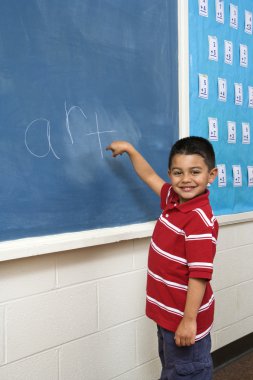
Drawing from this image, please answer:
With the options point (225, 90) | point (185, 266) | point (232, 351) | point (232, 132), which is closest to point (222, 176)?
point (232, 132)

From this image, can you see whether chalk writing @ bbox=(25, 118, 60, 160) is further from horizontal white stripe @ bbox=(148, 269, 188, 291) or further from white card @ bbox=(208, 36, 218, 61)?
white card @ bbox=(208, 36, 218, 61)

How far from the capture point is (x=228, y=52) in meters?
2.16

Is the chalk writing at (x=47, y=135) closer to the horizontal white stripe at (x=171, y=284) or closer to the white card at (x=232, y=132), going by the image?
the horizontal white stripe at (x=171, y=284)

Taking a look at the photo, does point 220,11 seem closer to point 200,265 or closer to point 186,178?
point 186,178

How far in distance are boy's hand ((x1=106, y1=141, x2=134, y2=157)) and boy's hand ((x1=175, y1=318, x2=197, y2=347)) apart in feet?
2.10

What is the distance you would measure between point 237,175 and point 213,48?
2.17 ft

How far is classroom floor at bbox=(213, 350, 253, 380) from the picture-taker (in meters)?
2.19

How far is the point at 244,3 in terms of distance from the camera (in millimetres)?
2268

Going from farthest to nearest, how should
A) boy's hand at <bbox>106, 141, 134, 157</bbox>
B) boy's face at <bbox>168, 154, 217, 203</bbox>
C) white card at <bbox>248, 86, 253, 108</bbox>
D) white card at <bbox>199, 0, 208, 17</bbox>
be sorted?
1. white card at <bbox>248, 86, 253, 108</bbox>
2. white card at <bbox>199, 0, 208, 17</bbox>
3. boy's hand at <bbox>106, 141, 134, 157</bbox>
4. boy's face at <bbox>168, 154, 217, 203</bbox>

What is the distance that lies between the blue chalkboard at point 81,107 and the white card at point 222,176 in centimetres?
40

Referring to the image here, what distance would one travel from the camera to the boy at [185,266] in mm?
1346

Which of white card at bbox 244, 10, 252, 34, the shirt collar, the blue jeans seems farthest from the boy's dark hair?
white card at bbox 244, 10, 252, 34

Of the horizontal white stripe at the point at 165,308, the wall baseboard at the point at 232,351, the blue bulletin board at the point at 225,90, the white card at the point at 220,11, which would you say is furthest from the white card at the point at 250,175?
the horizontal white stripe at the point at 165,308

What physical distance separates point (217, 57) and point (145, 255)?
3.40 ft
